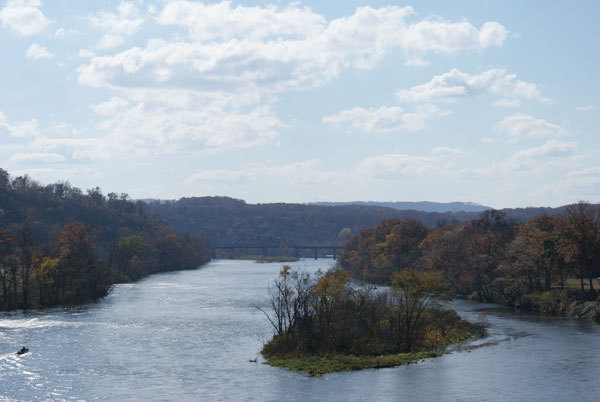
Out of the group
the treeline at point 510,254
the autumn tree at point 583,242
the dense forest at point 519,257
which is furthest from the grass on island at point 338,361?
the treeline at point 510,254

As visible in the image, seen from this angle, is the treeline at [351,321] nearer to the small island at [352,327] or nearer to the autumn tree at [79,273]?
the small island at [352,327]

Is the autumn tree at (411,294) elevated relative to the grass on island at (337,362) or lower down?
elevated

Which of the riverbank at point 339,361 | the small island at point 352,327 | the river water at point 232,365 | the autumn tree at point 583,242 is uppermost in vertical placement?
the autumn tree at point 583,242

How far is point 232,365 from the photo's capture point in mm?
59219

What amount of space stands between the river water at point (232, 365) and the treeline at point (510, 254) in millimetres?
10196

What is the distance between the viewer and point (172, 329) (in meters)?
81.8

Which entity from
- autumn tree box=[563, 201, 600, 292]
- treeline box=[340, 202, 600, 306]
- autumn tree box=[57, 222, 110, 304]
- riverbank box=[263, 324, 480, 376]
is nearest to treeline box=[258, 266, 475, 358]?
riverbank box=[263, 324, 480, 376]

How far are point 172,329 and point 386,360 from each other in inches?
1341

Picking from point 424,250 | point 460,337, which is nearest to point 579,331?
point 460,337

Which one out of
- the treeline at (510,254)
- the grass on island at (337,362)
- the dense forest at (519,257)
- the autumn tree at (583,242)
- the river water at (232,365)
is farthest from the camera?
the treeline at (510,254)

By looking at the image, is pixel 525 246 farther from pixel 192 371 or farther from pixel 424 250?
pixel 192 371

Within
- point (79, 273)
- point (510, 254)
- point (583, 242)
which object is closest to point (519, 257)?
point (510, 254)

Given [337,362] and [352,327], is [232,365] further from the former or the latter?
[352,327]

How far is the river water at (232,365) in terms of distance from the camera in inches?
1927
